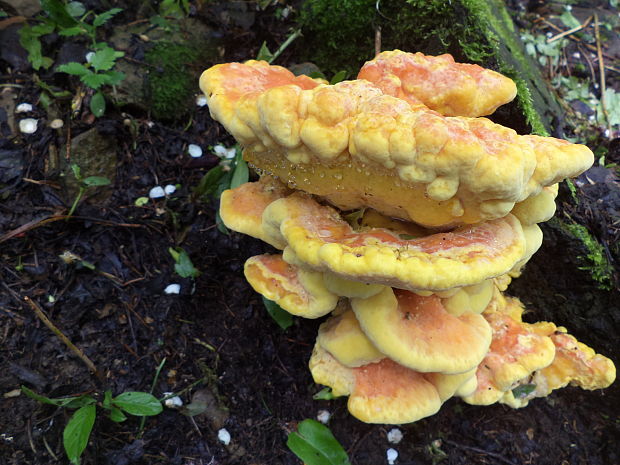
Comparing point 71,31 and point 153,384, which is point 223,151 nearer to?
point 71,31

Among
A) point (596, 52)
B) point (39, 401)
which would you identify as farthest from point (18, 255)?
point (596, 52)

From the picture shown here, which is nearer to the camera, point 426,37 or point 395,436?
point 426,37

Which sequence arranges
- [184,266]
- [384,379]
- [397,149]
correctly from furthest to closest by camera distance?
[184,266] < [384,379] < [397,149]

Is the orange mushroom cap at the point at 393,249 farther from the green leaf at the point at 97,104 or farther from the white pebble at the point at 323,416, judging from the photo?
the green leaf at the point at 97,104

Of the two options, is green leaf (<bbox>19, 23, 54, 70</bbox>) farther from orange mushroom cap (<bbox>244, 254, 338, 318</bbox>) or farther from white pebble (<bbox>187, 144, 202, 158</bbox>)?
orange mushroom cap (<bbox>244, 254, 338, 318</bbox>)

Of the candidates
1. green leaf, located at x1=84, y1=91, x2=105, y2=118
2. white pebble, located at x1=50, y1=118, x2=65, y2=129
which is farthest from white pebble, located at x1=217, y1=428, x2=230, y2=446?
white pebble, located at x1=50, y1=118, x2=65, y2=129

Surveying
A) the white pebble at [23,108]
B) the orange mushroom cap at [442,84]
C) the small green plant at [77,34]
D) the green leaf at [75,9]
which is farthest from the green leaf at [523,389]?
the green leaf at [75,9]

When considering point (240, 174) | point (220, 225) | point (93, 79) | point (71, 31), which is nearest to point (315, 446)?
point (220, 225)
